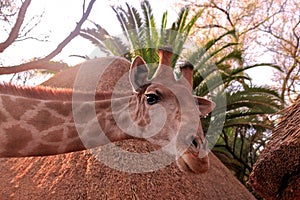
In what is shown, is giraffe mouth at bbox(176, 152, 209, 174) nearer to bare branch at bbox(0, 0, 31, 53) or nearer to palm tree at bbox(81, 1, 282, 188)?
bare branch at bbox(0, 0, 31, 53)

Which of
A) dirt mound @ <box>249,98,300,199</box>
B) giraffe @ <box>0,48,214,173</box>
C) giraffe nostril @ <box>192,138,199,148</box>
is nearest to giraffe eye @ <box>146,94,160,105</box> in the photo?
giraffe @ <box>0,48,214,173</box>

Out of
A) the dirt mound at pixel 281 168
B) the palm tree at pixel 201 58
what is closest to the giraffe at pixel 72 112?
the dirt mound at pixel 281 168

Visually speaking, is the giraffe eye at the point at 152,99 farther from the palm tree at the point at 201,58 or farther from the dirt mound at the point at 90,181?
the palm tree at the point at 201,58

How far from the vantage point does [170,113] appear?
4.61m

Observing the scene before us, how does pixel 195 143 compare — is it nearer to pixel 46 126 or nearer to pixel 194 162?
pixel 194 162

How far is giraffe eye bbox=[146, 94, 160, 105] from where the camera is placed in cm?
472

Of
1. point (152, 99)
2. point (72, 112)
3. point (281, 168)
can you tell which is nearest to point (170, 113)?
point (152, 99)

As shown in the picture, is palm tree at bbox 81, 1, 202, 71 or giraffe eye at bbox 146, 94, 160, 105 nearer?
giraffe eye at bbox 146, 94, 160, 105

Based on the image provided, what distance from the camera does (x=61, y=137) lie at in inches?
199

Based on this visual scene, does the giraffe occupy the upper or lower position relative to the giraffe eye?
lower

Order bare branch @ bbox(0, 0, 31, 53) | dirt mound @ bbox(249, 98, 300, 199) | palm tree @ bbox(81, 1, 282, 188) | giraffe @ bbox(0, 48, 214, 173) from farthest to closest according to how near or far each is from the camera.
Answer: palm tree @ bbox(81, 1, 282, 188), bare branch @ bbox(0, 0, 31, 53), dirt mound @ bbox(249, 98, 300, 199), giraffe @ bbox(0, 48, 214, 173)

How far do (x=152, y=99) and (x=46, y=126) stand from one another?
1.26 metres

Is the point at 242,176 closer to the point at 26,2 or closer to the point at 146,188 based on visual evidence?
the point at 146,188

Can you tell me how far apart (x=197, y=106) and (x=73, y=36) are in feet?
15.5
